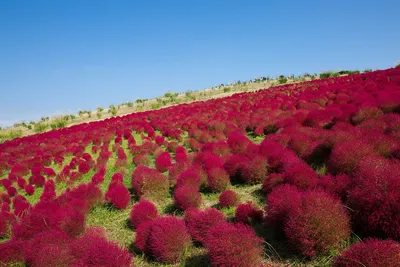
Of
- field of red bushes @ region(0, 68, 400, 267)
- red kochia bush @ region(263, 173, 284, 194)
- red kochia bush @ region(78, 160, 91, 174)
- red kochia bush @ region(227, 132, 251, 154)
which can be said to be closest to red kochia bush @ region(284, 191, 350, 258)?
field of red bushes @ region(0, 68, 400, 267)

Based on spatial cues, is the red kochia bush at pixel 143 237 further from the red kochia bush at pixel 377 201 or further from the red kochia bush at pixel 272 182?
the red kochia bush at pixel 377 201

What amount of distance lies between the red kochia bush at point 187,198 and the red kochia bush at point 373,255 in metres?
3.02

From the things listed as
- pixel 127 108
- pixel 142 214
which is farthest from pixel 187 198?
pixel 127 108

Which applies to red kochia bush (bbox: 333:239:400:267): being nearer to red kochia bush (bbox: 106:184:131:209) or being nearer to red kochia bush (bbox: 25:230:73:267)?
red kochia bush (bbox: 25:230:73:267)

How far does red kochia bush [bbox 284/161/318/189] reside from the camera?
4398 mm

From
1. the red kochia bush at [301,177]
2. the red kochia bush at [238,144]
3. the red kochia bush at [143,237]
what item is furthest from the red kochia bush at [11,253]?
the red kochia bush at [238,144]

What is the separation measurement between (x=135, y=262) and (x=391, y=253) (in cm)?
307

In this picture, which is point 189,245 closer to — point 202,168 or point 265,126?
point 202,168

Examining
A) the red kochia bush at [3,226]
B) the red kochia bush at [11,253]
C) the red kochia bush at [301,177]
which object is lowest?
the red kochia bush at [3,226]

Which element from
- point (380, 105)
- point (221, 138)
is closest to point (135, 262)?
point (380, 105)

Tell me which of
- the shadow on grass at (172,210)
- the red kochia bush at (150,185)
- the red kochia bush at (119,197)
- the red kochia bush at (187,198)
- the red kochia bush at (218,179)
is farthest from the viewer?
the red kochia bush at (150,185)

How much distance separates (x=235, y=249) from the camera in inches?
124

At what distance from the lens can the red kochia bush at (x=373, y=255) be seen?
2.44 m

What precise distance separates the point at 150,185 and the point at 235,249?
3657 millimetres
